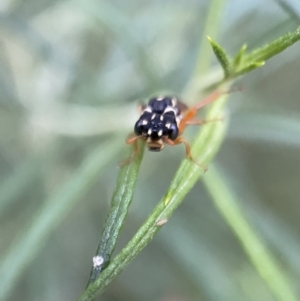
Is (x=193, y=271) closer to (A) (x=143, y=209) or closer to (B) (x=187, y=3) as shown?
(A) (x=143, y=209)

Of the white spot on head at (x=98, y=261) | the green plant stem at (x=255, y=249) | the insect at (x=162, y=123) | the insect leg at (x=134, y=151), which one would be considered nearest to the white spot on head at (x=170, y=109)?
the insect at (x=162, y=123)

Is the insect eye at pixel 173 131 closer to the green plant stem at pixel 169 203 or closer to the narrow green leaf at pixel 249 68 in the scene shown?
the green plant stem at pixel 169 203

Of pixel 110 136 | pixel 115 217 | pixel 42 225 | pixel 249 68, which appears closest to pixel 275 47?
pixel 249 68

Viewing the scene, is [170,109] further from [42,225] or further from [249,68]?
[42,225]

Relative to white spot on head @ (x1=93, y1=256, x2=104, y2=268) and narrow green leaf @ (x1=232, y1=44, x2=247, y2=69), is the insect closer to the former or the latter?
narrow green leaf @ (x1=232, y1=44, x2=247, y2=69)

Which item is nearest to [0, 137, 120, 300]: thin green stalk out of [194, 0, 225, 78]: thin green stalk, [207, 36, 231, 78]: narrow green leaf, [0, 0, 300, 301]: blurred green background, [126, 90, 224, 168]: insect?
[0, 0, 300, 301]: blurred green background
